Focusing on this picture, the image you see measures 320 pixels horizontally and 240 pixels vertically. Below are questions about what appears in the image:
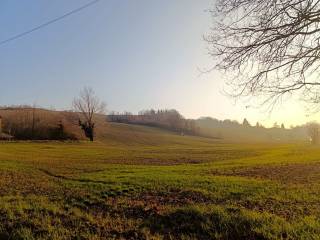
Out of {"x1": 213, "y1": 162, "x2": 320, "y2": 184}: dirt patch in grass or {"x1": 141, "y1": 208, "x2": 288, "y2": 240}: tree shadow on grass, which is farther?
{"x1": 213, "y1": 162, "x2": 320, "y2": 184}: dirt patch in grass

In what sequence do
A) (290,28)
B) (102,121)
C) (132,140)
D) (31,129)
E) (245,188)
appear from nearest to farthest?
1. (290,28)
2. (245,188)
3. (31,129)
4. (132,140)
5. (102,121)

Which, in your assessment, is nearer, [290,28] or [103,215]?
[290,28]

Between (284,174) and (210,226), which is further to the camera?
(284,174)

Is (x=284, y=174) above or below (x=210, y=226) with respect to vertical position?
below

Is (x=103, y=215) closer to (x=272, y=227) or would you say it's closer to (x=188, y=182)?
(x=272, y=227)

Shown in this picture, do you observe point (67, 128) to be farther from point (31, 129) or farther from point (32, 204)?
point (32, 204)

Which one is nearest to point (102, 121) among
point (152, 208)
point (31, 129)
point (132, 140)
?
point (132, 140)

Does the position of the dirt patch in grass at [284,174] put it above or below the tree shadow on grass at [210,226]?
below

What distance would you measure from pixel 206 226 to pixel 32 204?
590cm

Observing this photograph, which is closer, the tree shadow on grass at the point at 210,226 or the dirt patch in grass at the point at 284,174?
the tree shadow on grass at the point at 210,226

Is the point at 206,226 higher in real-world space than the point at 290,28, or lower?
lower

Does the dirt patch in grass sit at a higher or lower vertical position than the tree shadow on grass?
lower

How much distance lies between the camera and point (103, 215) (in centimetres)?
1091

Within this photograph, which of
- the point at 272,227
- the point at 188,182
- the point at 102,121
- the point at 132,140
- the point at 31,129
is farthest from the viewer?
the point at 102,121
